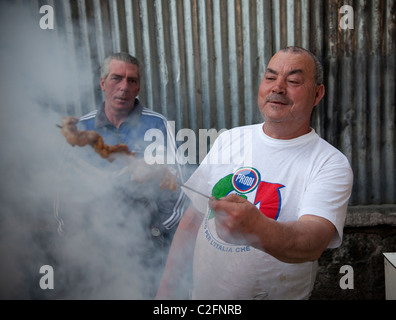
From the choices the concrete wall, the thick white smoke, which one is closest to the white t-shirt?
the thick white smoke

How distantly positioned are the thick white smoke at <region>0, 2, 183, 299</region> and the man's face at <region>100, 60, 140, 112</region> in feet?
1.52

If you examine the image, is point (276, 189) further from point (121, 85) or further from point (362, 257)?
point (362, 257)

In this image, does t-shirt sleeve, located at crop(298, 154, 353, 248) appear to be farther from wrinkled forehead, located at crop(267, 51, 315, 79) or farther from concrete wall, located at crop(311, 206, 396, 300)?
concrete wall, located at crop(311, 206, 396, 300)

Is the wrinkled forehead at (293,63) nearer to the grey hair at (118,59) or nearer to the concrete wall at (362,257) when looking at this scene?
the grey hair at (118,59)

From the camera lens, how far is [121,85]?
9.09 feet

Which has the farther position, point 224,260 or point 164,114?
point 164,114

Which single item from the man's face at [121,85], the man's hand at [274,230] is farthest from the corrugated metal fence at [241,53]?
the man's hand at [274,230]

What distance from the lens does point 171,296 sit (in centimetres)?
201

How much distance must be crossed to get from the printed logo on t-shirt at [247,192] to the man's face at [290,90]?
1.10ft

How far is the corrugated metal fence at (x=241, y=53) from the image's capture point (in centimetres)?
304

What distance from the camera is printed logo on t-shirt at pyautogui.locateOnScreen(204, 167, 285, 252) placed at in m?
1.70

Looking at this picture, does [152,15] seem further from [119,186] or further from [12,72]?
[119,186]

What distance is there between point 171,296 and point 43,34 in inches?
96.7
